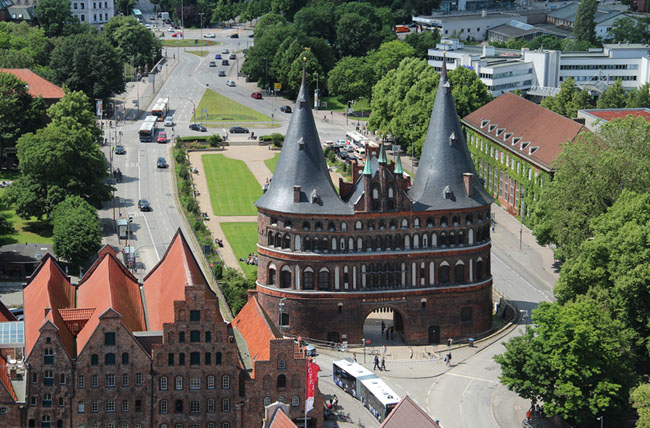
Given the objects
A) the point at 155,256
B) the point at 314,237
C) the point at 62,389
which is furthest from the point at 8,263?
the point at 62,389

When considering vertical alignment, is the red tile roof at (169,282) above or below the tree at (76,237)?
above

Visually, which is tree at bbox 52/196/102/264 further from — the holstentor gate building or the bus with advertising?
the bus with advertising

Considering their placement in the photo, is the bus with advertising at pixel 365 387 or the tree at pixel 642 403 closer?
the tree at pixel 642 403

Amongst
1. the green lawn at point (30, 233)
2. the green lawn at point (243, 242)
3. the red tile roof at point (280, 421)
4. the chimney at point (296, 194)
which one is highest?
the chimney at point (296, 194)

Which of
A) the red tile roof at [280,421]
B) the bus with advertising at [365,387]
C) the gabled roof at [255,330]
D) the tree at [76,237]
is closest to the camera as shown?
the red tile roof at [280,421]

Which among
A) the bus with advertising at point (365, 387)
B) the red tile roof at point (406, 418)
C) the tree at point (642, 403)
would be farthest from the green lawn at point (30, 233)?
the red tile roof at point (406, 418)

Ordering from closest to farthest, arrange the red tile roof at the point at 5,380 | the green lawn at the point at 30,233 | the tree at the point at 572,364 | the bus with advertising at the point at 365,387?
the red tile roof at the point at 5,380 → the tree at the point at 572,364 → the bus with advertising at the point at 365,387 → the green lawn at the point at 30,233

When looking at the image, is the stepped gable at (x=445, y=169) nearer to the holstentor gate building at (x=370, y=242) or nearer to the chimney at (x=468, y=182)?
the chimney at (x=468, y=182)

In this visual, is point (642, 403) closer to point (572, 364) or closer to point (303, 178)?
point (572, 364)

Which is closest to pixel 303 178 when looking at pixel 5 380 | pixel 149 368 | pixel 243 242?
pixel 149 368
